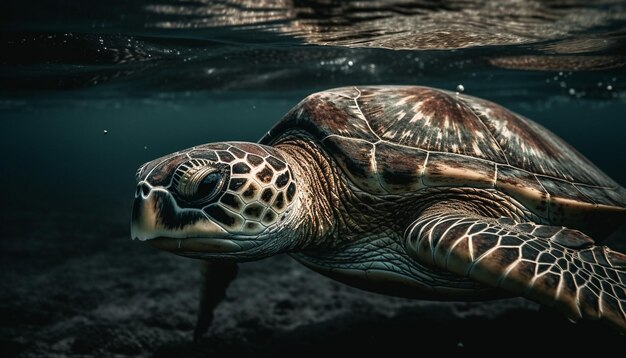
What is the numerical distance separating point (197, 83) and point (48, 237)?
6.49 m

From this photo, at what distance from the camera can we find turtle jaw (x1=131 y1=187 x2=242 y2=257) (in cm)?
209

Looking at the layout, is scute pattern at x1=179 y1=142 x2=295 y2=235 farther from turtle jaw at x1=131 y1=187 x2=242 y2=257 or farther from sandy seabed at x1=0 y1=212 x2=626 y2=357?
sandy seabed at x1=0 y1=212 x2=626 y2=357

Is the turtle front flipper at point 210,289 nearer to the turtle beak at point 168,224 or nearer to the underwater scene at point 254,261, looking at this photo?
the underwater scene at point 254,261

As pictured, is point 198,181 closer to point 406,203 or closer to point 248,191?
point 248,191

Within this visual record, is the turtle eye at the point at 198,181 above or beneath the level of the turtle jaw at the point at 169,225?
above

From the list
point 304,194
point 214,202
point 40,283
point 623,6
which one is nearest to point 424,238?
point 304,194

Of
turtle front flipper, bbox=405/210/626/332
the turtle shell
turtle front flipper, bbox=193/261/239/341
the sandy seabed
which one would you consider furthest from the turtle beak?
the sandy seabed

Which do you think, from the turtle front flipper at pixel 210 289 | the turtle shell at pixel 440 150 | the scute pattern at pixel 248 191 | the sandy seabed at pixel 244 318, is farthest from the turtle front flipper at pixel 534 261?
the turtle front flipper at pixel 210 289

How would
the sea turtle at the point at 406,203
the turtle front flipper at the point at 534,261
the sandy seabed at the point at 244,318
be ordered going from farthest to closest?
the sandy seabed at the point at 244,318
the sea turtle at the point at 406,203
the turtle front flipper at the point at 534,261

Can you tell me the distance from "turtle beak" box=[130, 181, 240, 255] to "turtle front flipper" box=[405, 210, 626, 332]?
1189 mm

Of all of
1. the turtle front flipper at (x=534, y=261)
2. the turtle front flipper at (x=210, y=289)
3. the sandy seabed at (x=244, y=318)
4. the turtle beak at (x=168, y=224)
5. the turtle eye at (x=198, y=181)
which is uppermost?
the turtle eye at (x=198, y=181)

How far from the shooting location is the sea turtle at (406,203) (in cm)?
207

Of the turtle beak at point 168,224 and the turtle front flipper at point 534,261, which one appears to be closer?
the turtle front flipper at point 534,261

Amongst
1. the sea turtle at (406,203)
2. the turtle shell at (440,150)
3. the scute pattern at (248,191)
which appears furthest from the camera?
the turtle shell at (440,150)
